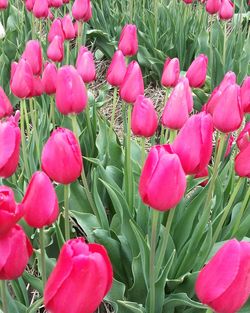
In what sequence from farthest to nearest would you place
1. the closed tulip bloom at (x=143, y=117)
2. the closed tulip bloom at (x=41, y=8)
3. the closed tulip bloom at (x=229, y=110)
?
1. the closed tulip bloom at (x=41, y=8)
2. the closed tulip bloom at (x=143, y=117)
3. the closed tulip bloom at (x=229, y=110)

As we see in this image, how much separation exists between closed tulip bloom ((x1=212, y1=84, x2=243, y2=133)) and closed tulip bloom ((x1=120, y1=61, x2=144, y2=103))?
35 centimetres

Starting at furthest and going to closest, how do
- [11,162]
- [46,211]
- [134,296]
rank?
1. [134,296]
2. [11,162]
3. [46,211]

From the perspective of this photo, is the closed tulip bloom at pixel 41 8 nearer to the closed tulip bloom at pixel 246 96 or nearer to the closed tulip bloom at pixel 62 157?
the closed tulip bloom at pixel 246 96

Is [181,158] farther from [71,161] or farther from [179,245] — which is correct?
[179,245]

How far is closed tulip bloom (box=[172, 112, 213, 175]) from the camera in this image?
96 centimetres

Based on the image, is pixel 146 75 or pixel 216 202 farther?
pixel 146 75

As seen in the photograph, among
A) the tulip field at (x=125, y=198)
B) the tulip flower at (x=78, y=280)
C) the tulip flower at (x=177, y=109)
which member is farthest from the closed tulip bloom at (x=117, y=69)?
the tulip flower at (x=78, y=280)

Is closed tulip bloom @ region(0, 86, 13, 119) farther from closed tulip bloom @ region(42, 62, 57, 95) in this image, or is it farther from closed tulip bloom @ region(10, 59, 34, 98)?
closed tulip bloom @ region(42, 62, 57, 95)

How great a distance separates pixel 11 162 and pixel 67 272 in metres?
0.40

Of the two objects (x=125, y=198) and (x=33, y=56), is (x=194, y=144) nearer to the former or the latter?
(x=125, y=198)

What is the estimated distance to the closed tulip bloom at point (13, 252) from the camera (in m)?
0.78

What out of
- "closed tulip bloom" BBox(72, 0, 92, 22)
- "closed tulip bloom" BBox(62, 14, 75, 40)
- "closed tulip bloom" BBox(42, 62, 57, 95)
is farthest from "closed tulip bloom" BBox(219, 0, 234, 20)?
"closed tulip bloom" BBox(42, 62, 57, 95)

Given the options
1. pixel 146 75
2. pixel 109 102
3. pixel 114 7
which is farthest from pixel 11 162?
pixel 114 7

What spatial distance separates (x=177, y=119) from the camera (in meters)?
1.22
